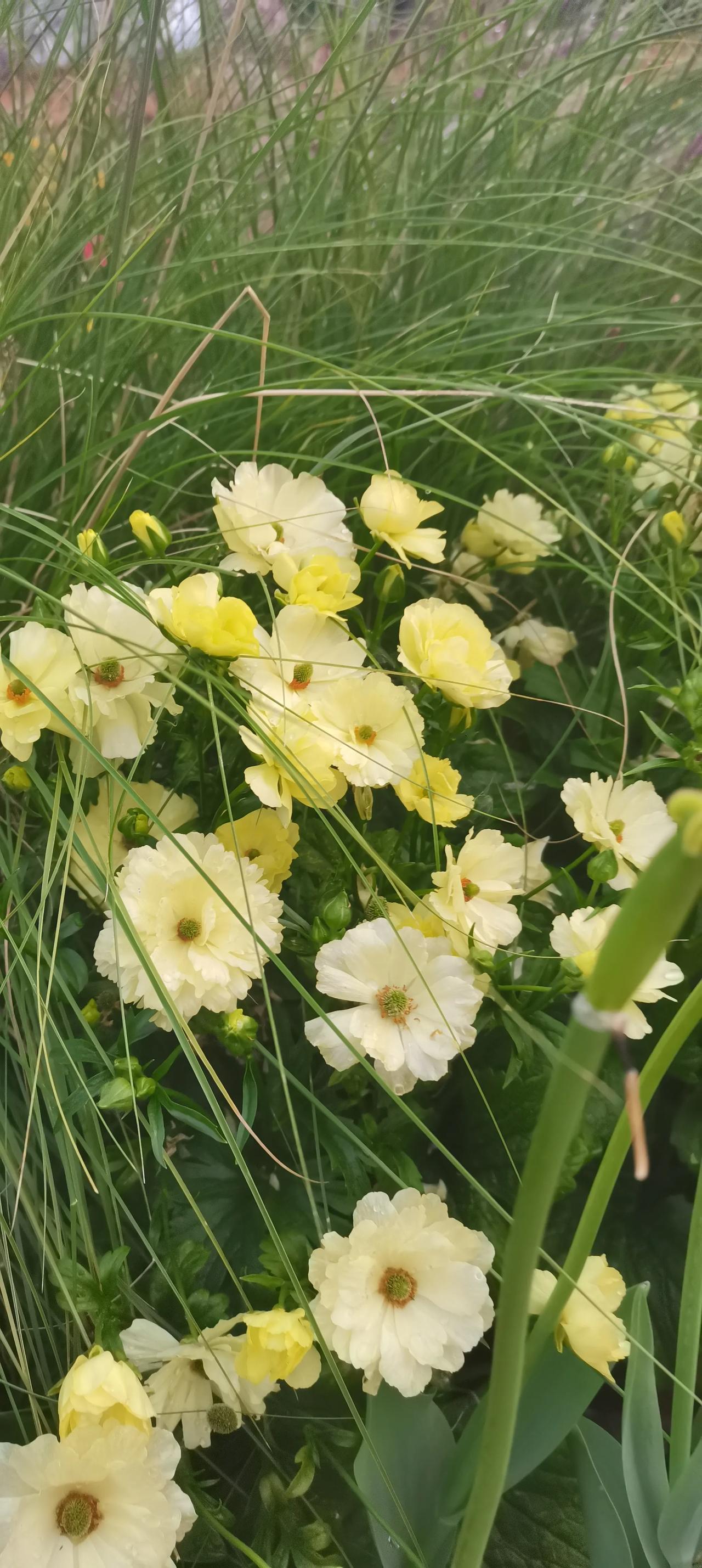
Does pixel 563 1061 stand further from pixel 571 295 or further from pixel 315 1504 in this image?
pixel 571 295

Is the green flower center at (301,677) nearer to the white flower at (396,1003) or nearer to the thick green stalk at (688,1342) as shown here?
the white flower at (396,1003)

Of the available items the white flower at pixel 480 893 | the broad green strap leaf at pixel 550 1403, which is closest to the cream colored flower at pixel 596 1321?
the broad green strap leaf at pixel 550 1403

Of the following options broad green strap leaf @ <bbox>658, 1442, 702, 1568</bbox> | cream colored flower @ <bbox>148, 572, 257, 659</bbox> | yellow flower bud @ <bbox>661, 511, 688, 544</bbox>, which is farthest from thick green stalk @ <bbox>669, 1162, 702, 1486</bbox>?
yellow flower bud @ <bbox>661, 511, 688, 544</bbox>

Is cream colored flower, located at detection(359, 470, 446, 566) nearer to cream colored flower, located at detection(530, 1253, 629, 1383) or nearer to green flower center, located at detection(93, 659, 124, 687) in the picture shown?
green flower center, located at detection(93, 659, 124, 687)

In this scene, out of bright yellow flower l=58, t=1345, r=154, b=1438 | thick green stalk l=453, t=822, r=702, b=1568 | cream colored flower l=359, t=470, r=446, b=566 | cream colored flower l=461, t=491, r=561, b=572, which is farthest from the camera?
cream colored flower l=461, t=491, r=561, b=572

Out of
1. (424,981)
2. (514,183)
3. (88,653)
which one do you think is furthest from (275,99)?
(424,981)

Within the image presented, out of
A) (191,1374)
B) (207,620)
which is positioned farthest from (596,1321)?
(207,620)

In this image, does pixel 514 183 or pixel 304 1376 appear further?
pixel 514 183
